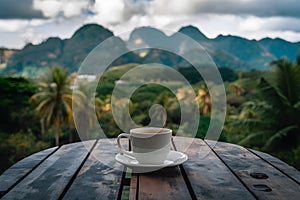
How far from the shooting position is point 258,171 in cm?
108

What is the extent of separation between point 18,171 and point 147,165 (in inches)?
15.7

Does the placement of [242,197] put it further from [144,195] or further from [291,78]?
[291,78]

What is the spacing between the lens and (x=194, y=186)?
926 mm

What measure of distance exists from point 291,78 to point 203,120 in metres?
9.47

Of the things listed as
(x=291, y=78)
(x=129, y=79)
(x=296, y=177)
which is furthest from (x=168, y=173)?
(x=129, y=79)

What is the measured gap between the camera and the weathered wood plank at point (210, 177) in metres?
0.86

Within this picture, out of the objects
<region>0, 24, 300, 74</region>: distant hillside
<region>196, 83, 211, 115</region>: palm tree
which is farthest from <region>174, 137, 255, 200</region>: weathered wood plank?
<region>196, 83, 211, 115</region>: palm tree

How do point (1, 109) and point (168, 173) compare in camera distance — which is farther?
point (1, 109)

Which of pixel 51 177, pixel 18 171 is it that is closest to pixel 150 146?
pixel 51 177

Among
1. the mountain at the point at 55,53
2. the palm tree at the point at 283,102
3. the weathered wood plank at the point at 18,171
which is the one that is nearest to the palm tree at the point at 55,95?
the mountain at the point at 55,53

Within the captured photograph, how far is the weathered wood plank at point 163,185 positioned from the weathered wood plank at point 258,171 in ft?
0.58

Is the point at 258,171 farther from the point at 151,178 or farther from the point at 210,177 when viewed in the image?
the point at 151,178

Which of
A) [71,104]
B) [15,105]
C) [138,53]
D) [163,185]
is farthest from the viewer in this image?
[15,105]

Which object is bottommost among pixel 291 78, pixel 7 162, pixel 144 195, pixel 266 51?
pixel 7 162
